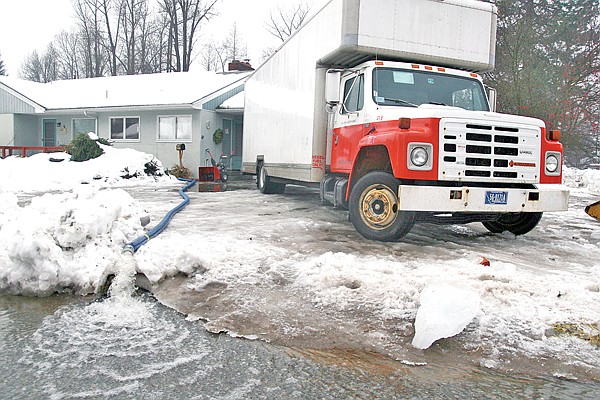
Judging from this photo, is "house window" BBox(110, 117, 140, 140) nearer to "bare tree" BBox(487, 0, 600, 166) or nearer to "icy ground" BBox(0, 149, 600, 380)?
"bare tree" BBox(487, 0, 600, 166)

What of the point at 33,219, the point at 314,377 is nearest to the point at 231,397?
the point at 314,377

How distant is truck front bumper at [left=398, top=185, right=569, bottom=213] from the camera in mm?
5613

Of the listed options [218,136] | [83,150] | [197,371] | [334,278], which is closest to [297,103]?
[334,278]

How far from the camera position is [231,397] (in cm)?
265

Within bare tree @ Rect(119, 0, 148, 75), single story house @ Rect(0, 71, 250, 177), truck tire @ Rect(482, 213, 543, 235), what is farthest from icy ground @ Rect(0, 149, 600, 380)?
bare tree @ Rect(119, 0, 148, 75)

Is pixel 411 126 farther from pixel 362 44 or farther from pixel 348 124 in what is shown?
pixel 362 44

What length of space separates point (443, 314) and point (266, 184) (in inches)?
387

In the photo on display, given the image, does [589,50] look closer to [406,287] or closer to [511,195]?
[511,195]

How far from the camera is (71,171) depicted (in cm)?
1584

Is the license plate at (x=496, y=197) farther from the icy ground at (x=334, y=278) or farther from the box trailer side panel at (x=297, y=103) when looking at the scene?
→ the box trailer side panel at (x=297, y=103)

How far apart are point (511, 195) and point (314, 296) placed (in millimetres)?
3194

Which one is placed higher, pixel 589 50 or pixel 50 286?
pixel 589 50

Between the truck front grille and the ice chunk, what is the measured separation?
7.96 ft

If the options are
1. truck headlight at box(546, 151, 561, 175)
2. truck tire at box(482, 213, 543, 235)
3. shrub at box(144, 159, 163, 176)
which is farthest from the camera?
shrub at box(144, 159, 163, 176)
